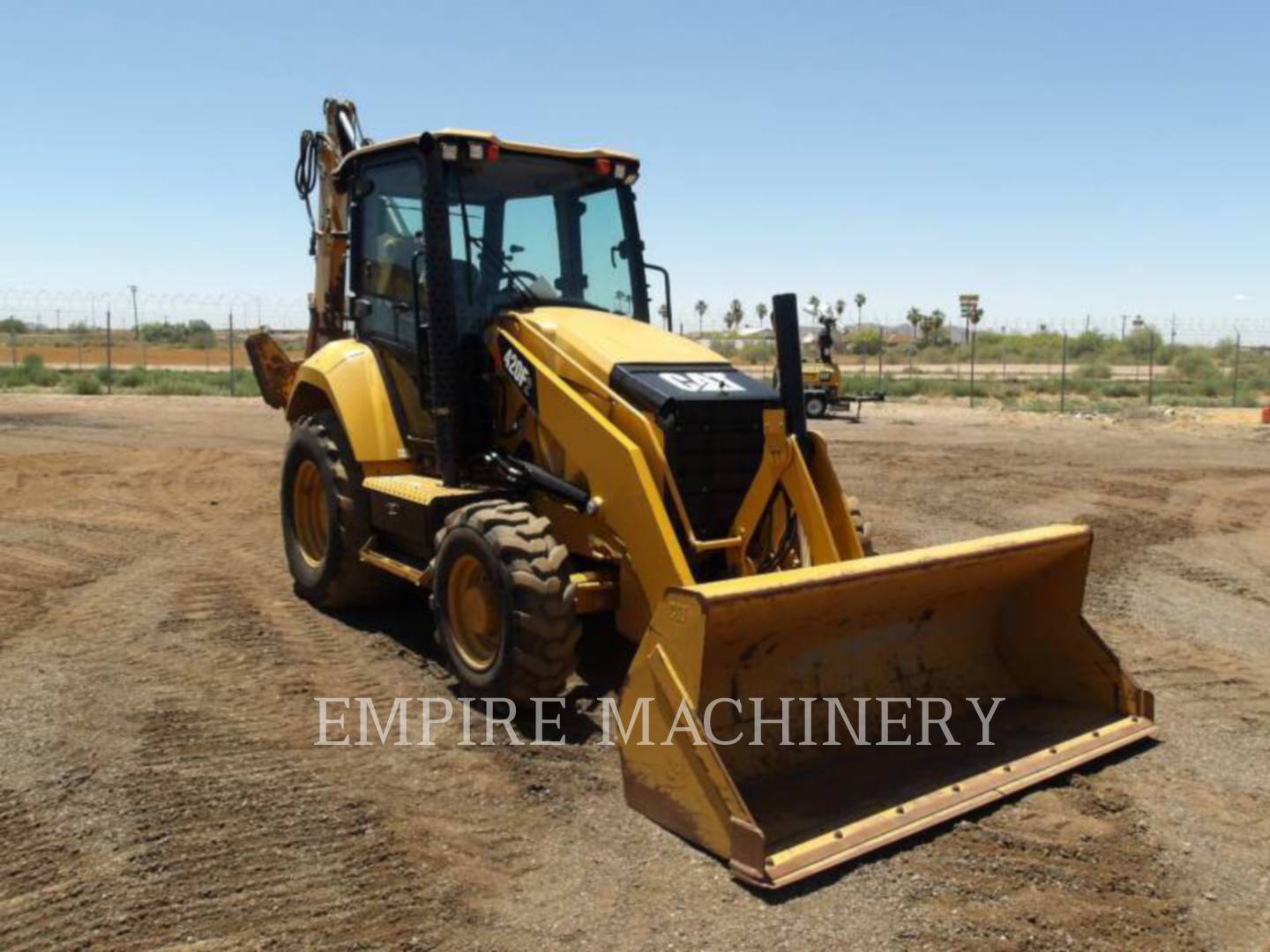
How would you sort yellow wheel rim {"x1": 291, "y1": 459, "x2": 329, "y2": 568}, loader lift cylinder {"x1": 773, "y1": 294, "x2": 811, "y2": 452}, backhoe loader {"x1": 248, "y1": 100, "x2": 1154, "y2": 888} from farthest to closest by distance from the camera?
yellow wheel rim {"x1": 291, "y1": 459, "x2": 329, "y2": 568}, loader lift cylinder {"x1": 773, "y1": 294, "x2": 811, "y2": 452}, backhoe loader {"x1": 248, "y1": 100, "x2": 1154, "y2": 888}

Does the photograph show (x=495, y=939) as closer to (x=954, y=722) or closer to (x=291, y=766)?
(x=291, y=766)

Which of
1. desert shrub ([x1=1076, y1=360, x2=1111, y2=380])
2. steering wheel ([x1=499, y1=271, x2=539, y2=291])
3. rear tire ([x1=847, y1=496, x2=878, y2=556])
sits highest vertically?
steering wheel ([x1=499, y1=271, x2=539, y2=291])

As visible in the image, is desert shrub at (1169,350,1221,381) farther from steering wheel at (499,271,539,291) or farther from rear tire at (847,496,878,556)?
steering wheel at (499,271,539,291)

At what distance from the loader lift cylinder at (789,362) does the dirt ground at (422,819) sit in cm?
199

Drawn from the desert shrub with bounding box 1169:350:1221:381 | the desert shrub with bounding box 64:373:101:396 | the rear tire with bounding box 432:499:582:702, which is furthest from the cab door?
the desert shrub with bounding box 1169:350:1221:381

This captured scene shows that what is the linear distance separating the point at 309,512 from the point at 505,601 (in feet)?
10.4

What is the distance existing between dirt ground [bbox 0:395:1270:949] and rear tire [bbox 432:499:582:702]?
349 millimetres

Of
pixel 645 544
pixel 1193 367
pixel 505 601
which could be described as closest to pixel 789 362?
pixel 645 544

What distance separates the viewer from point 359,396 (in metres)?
7.23

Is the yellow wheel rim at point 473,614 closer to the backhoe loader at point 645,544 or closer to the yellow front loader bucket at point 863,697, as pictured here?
the backhoe loader at point 645,544

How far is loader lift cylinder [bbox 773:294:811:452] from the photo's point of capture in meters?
5.87

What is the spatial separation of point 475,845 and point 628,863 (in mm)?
596

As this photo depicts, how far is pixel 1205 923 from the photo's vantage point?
3.79 metres

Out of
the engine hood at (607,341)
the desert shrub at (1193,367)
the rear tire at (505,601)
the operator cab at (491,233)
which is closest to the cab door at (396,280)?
the operator cab at (491,233)
